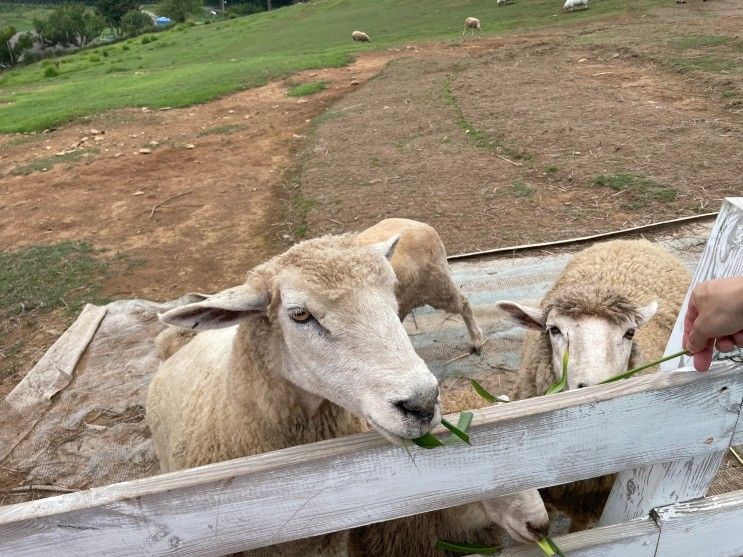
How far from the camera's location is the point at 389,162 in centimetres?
950

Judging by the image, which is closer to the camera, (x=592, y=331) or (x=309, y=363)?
(x=309, y=363)

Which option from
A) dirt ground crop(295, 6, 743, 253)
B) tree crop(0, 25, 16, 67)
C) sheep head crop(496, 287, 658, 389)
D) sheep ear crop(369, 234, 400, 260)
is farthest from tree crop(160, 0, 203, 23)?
sheep head crop(496, 287, 658, 389)

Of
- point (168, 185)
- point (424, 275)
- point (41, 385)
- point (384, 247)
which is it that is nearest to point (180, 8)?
point (168, 185)

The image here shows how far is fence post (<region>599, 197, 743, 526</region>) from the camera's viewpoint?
1478mm

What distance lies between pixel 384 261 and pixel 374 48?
2318 centimetres

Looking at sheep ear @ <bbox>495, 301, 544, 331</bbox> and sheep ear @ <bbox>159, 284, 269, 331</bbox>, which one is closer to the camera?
sheep ear @ <bbox>159, 284, 269, 331</bbox>

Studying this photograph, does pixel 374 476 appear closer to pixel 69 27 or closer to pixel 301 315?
pixel 301 315

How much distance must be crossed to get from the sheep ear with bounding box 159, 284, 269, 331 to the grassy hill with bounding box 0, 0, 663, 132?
53.6ft

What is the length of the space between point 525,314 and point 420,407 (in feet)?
5.99

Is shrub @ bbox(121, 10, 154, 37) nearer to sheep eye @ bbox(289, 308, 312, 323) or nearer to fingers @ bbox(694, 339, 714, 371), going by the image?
sheep eye @ bbox(289, 308, 312, 323)

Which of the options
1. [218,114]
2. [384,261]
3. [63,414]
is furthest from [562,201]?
[218,114]

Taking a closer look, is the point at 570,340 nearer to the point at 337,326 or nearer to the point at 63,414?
the point at 337,326

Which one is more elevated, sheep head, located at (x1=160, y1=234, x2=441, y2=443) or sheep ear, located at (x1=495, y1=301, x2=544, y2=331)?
sheep head, located at (x1=160, y1=234, x2=441, y2=443)

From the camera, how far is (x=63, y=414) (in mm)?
4055
